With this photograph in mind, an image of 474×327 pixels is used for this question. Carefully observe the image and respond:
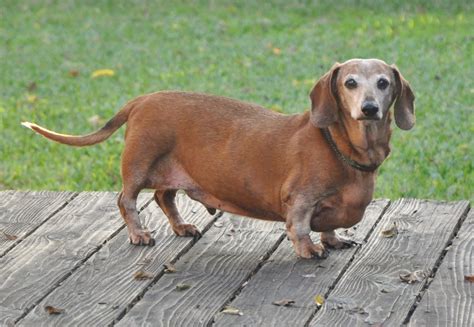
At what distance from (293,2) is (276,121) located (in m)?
9.59

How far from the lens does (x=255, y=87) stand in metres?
10.9

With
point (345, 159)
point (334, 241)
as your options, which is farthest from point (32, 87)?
point (345, 159)

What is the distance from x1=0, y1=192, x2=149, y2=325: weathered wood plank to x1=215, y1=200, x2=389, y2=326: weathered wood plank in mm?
876

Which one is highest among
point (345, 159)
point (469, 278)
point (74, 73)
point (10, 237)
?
point (345, 159)

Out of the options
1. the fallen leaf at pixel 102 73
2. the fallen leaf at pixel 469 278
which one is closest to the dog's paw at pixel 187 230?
the fallen leaf at pixel 469 278

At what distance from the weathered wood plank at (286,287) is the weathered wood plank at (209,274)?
7 cm

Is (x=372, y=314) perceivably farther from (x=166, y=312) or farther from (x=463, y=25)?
(x=463, y=25)

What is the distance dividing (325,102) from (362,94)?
25cm

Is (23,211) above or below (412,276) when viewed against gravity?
below

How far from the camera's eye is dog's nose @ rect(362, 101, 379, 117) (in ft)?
16.9

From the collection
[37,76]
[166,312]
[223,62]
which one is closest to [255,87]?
[223,62]

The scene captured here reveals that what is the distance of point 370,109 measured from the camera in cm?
514

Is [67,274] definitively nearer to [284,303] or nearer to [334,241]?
[284,303]

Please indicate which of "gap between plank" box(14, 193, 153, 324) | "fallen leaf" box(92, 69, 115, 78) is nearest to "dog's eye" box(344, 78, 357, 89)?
"gap between plank" box(14, 193, 153, 324)
